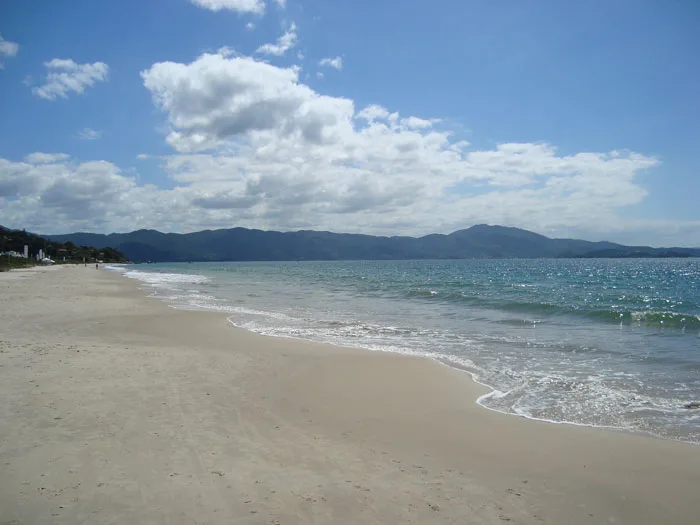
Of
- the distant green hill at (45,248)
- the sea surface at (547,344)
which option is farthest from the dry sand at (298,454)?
the distant green hill at (45,248)

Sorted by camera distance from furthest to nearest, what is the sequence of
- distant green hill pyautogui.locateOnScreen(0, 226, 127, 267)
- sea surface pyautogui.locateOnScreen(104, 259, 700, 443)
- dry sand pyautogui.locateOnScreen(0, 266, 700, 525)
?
distant green hill pyautogui.locateOnScreen(0, 226, 127, 267)
sea surface pyautogui.locateOnScreen(104, 259, 700, 443)
dry sand pyautogui.locateOnScreen(0, 266, 700, 525)

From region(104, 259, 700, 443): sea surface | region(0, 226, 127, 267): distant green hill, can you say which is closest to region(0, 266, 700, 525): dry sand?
region(104, 259, 700, 443): sea surface

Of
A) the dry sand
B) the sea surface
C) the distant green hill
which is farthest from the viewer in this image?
the distant green hill

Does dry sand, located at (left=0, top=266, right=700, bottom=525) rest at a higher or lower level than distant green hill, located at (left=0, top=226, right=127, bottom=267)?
lower

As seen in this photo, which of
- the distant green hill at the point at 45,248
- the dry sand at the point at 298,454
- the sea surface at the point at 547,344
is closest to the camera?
the dry sand at the point at 298,454

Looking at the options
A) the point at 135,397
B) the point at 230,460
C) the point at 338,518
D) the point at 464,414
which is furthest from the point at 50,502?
the point at 464,414

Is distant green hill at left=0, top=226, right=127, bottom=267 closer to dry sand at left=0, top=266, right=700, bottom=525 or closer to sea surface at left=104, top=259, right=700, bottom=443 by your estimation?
sea surface at left=104, top=259, right=700, bottom=443

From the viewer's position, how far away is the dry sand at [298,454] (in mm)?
4184

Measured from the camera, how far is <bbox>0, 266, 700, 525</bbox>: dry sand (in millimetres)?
4184

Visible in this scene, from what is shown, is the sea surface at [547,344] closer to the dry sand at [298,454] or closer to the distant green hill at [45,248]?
the dry sand at [298,454]

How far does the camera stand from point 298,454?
5.41 meters

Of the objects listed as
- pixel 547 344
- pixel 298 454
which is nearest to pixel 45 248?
pixel 547 344

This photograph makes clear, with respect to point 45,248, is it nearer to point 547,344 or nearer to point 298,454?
point 547,344

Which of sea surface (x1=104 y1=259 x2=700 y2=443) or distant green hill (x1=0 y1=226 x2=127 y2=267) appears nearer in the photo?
sea surface (x1=104 y1=259 x2=700 y2=443)
